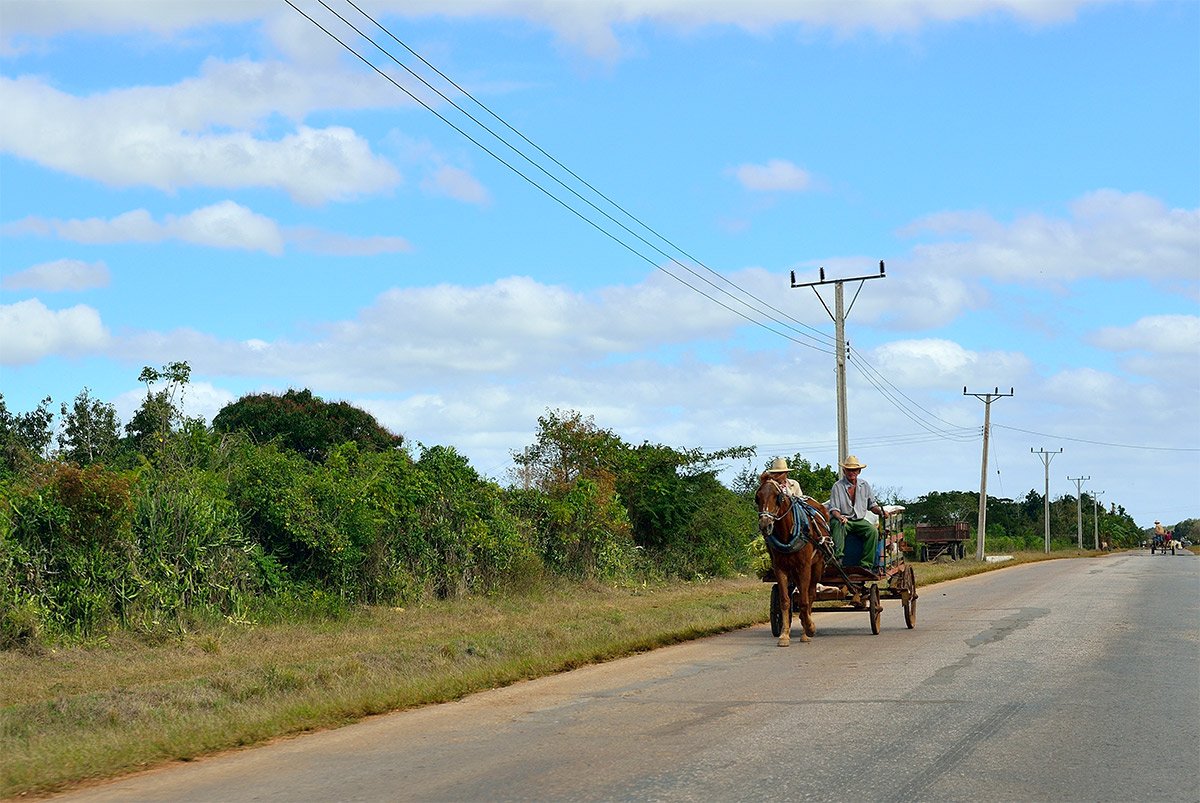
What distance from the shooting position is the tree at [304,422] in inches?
2148

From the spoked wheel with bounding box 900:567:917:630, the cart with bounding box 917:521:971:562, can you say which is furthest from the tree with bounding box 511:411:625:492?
the cart with bounding box 917:521:971:562

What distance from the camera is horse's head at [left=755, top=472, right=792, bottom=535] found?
1596 cm

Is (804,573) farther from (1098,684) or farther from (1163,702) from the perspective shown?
(1163,702)

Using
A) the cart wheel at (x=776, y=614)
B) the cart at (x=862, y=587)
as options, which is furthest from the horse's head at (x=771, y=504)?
the cart wheel at (x=776, y=614)

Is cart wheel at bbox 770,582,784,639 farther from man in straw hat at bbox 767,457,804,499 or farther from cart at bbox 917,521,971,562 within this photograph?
cart at bbox 917,521,971,562

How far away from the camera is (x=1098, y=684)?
12102mm

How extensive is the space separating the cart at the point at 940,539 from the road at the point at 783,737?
48215mm

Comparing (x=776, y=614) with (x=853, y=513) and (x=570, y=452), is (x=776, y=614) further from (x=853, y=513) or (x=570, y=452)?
(x=570, y=452)

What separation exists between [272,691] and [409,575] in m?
10.2

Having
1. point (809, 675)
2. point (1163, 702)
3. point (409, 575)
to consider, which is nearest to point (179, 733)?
point (809, 675)

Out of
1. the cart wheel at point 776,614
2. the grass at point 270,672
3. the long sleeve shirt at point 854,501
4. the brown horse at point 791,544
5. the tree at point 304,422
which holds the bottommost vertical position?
the grass at point 270,672

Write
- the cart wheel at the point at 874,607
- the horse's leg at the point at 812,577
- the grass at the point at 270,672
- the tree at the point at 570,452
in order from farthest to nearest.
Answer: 1. the tree at the point at 570,452
2. the cart wheel at the point at 874,607
3. the horse's leg at the point at 812,577
4. the grass at the point at 270,672

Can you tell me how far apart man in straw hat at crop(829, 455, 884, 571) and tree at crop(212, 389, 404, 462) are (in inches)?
1474

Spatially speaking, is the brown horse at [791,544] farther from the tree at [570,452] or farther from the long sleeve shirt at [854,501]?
the tree at [570,452]
